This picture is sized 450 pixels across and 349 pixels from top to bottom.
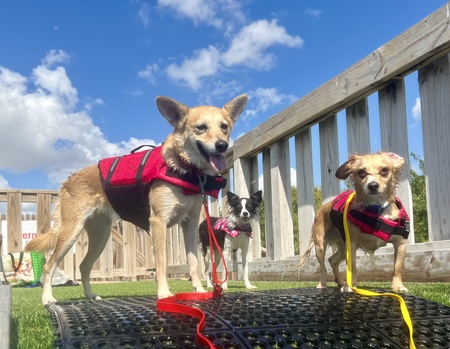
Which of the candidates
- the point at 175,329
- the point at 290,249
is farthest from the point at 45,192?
the point at 175,329

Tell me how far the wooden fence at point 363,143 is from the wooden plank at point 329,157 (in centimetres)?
1

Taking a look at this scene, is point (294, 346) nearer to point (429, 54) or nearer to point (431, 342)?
point (431, 342)

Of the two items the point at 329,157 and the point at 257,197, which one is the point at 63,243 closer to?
the point at 329,157

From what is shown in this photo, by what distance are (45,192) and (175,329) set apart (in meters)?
10.5

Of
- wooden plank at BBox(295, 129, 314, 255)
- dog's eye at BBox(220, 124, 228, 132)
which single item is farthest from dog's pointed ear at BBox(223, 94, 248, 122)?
wooden plank at BBox(295, 129, 314, 255)

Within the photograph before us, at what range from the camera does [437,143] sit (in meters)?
4.18

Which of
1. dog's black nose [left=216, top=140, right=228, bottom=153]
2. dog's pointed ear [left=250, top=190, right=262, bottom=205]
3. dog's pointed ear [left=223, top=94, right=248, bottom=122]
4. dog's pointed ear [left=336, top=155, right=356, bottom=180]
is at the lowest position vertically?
dog's pointed ear [left=336, top=155, right=356, bottom=180]

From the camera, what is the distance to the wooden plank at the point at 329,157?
18.1ft

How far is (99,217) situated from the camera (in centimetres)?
466

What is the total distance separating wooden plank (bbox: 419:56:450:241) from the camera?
4098 mm

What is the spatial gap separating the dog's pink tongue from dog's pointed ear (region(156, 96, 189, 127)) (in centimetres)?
46

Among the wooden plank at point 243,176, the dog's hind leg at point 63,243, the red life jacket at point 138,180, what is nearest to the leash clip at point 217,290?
the red life jacket at point 138,180

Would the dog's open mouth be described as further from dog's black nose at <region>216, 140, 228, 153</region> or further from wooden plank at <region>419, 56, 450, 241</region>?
wooden plank at <region>419, 56, 450, 241</region>

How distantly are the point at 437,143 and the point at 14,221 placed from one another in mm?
9799
